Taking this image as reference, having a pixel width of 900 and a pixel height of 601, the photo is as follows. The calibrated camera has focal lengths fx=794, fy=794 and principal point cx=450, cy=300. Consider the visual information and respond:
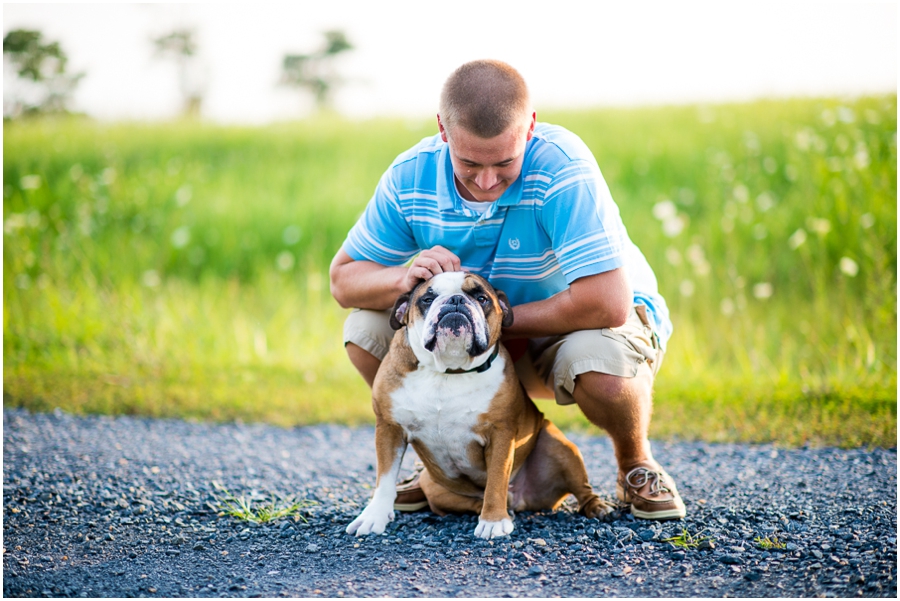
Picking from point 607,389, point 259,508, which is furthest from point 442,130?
point 259,508

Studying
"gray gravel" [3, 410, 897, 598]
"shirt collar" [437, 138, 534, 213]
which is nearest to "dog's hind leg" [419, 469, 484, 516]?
"gray gravel" [3, 410, 897, 598]

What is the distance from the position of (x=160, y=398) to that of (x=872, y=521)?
4.72 meters

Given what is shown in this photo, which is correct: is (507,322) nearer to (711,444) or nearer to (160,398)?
(711,444)

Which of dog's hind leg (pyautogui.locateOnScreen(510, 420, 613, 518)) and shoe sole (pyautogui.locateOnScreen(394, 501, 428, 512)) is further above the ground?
dog's hind leg (pyautogui.locateOnScreen(510, 420, 613, 518))

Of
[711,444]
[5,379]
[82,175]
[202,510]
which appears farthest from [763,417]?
[82,175]

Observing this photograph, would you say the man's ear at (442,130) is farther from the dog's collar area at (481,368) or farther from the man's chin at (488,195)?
the dog's collar area at (481,368)

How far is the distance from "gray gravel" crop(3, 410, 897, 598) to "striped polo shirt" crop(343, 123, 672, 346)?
1.00 m

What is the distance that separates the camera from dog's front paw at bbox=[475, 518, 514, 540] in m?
3.25

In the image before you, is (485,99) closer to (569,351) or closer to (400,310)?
(400,310)

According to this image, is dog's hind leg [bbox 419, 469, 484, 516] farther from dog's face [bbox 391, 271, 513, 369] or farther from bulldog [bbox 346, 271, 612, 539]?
dog's face [bbox 391, 271, 513, 369]

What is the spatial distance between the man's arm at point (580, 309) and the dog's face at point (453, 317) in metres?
0.12

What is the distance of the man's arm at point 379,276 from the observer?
3.43m

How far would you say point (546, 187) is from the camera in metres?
3.36

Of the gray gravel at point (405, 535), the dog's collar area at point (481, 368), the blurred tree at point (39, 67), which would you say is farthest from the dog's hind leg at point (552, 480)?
the blurred tree at point (39, 67)
